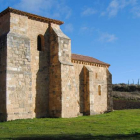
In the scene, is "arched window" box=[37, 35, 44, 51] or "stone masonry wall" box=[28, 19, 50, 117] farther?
"arched window" box=[37, 35, 44, 51]

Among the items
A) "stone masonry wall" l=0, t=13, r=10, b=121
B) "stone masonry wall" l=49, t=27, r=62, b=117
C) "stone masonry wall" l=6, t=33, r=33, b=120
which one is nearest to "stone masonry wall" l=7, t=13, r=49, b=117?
"stone masonry wall" l=49, t=27, r=62, b=117

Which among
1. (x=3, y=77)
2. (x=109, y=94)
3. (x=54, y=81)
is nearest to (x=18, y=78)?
(x=3, y=77)

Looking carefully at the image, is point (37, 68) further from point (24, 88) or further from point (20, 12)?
point (20, 12)

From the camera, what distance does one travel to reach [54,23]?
20.1 meters

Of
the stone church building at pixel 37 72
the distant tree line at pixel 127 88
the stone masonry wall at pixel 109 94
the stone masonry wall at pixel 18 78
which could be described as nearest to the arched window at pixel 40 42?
the stone church building at pixel 37 72

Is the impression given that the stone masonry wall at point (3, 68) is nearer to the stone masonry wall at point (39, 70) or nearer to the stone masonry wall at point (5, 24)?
the stone masonry wall at point (5, 24)

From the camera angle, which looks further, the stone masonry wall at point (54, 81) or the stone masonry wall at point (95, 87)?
the stone masonry wall at point (95, 87)

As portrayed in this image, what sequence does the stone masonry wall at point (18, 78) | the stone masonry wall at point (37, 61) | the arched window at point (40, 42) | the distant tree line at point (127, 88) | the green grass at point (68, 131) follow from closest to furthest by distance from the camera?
the green grass at point (68, 131) → the stone masonry wall at point (18, 78) → the stone masonry wall at point (37, 61) → the arched window at point (40, 42) → the distant tree line at point (127, 88)

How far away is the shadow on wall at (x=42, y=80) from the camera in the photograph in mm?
18234

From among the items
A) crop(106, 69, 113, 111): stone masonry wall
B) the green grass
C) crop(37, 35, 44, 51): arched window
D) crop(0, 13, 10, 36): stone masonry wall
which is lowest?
the green grass

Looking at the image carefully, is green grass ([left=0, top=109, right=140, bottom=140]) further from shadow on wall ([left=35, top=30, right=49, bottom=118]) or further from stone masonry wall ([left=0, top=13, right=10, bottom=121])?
shadow on wall ([left=35, top=30, right=49, bottom=118])

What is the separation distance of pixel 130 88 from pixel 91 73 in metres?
20.6

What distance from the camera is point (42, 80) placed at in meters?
18.6

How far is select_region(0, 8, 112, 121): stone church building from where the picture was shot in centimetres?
1614
